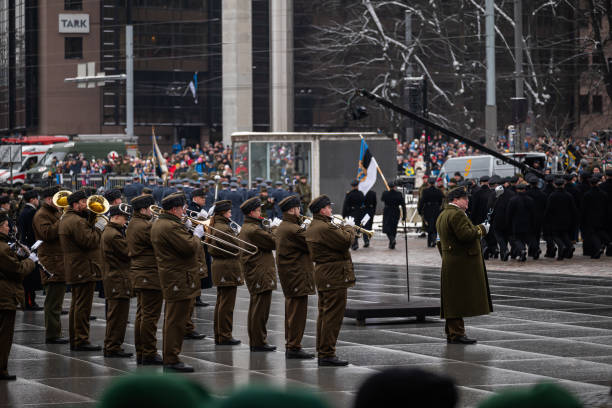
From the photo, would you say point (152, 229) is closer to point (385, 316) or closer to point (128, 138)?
point (385, 316)

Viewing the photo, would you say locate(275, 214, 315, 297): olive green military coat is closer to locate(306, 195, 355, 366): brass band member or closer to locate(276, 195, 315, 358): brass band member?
locate(276, 195, 315, 358): brass band member

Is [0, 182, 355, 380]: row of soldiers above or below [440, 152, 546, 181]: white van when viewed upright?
below

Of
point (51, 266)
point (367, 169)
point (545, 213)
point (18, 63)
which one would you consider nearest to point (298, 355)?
point (51, 266)

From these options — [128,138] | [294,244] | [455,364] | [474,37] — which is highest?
[474,37]

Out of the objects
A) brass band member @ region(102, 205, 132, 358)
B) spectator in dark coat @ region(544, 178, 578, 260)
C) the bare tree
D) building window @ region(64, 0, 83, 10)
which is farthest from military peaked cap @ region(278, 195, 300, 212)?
building window @ region(64, 0, 83, 10)

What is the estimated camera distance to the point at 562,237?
2308cm

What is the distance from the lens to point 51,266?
13.3m

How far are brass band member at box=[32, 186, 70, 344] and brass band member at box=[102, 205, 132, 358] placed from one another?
4.56 ft

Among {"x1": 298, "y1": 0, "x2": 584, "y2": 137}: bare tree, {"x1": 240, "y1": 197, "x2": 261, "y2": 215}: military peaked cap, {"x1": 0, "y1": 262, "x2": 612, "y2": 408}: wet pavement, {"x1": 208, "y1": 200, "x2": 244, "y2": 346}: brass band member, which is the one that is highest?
{"x1": 298, "y1": 0, "x2": 584, "y2": 137}: bare tree

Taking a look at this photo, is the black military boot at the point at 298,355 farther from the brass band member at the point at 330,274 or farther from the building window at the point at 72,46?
the building window at the point at 72,46

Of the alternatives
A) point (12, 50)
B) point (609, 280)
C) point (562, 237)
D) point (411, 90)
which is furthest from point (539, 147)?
point (12, 50)

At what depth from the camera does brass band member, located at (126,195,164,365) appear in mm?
10711

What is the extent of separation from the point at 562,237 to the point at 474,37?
107 ft

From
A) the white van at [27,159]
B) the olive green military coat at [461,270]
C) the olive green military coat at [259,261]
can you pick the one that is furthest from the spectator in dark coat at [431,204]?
the white van at [27,159]
